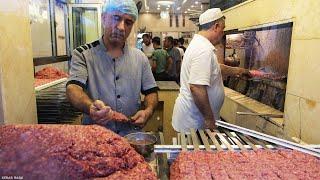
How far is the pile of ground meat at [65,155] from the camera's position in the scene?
2.33 ft

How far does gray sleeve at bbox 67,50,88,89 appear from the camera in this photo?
4.37 ft

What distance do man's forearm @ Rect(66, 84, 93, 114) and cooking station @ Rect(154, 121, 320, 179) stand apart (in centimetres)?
44

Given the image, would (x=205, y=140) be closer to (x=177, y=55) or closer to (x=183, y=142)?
(x=183, y=142)

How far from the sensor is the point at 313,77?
1.49 meters

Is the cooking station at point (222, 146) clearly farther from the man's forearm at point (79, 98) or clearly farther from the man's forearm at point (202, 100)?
the man's forearm at point (202, 100)

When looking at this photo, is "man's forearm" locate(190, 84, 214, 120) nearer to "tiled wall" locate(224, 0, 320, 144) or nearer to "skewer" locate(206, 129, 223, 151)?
"tiled wall" locate(224, 0, 320, 144)

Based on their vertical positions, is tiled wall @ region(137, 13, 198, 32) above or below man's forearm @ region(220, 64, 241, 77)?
above

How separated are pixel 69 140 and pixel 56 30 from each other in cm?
300

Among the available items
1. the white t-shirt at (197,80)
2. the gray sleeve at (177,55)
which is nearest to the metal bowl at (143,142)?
the white t-shirt at (197,80)

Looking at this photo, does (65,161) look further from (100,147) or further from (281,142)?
(281,142)

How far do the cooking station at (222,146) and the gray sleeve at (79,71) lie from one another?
57 cm

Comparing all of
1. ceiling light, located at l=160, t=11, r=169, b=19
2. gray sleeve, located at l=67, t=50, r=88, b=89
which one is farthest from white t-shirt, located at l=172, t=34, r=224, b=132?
ceiling light, located at l=160, t=11, r=169, b=19

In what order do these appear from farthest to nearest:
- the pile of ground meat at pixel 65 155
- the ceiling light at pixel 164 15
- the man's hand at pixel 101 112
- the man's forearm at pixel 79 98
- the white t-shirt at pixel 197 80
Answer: the ceiling light at pixel 164 15 → the white t-shirt at pixel 197 80 → the man's forearm at pixel 79 98 → the man's hand at pixel 101 112 → the pile of ground meat at pixel 65 155

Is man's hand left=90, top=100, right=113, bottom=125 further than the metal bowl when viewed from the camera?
Yes
